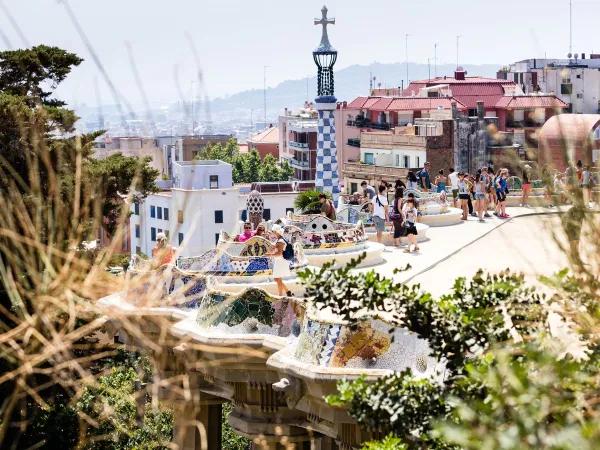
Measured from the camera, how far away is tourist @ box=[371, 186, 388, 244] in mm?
20188

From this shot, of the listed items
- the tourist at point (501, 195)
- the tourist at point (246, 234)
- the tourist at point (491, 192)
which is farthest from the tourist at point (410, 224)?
the tourist at point (491, 192)

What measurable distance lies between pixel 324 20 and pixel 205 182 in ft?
104

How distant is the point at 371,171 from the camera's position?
5281 cm

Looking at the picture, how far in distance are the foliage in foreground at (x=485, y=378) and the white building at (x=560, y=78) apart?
4161cm

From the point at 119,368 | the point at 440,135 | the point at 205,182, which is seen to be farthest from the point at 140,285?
the point at 205,182

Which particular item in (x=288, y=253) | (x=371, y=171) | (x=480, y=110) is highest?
(x=480, y=110)

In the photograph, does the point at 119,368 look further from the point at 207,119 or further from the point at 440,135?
the point at 440,135

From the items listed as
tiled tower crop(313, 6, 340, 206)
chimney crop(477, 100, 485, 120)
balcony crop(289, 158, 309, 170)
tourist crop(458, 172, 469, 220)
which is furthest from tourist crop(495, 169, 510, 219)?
balcony crop(289, 158, 309, 170)

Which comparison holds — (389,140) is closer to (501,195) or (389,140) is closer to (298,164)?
(298,164)

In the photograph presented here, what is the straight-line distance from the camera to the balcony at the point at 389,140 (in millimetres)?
52969

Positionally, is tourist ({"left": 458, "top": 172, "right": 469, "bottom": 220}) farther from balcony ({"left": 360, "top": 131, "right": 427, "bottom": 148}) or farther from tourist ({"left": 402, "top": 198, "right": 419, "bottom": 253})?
balcony ({"left": 360, "top": 131, "right": 427, "bottom": 148})

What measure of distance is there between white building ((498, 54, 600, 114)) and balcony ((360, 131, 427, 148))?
19.8 feet

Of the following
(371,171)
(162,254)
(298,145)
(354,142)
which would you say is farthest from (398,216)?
(298,145)

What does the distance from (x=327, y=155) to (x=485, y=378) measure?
2411 centimetres
